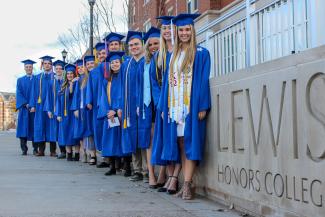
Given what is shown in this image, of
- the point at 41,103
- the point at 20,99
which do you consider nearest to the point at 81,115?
the point at 41,103

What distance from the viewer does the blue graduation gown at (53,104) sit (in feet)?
49.5

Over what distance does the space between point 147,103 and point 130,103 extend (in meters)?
0.99

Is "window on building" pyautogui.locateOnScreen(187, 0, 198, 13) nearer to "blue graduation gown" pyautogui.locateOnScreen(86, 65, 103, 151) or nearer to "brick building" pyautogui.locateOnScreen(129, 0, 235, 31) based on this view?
"brick building" pyautogui.locateOnScreen(129, 0, 235, 31)

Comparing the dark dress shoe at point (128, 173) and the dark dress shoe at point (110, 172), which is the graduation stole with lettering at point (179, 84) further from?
the dark dress shoe at point (110, 172)

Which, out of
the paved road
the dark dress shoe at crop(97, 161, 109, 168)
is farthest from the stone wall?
the dark dress shoe at crop(97, 161, 109, 168)

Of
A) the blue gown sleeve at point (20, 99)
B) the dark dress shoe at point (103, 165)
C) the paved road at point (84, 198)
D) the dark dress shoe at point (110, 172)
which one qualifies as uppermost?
the blue gown sleeve at point (20, 99)

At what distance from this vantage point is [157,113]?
25.3 feet

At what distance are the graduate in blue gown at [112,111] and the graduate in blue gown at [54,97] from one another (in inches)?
190

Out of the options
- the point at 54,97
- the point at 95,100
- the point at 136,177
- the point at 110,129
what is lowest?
the point at 136,177

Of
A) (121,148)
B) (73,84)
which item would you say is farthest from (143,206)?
(73,84)

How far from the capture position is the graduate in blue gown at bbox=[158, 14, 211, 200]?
23.0ft

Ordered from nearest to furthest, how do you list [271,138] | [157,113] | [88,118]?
[271,138]
[157,113]
[88,118]

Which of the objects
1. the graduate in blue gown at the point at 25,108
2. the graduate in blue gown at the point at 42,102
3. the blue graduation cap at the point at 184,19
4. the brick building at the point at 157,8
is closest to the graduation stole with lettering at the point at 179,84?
the blue graduation cap at the point at 184,19

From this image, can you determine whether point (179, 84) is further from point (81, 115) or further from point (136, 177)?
point (81, 115)
